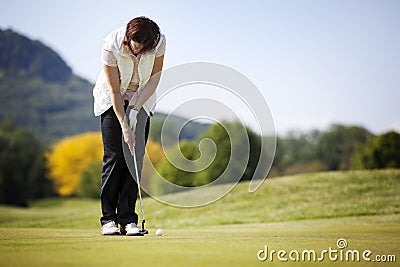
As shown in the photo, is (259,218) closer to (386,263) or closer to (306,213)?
(306,213)

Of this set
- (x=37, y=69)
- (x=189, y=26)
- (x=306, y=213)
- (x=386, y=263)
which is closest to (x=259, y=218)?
(x=306, y=213)

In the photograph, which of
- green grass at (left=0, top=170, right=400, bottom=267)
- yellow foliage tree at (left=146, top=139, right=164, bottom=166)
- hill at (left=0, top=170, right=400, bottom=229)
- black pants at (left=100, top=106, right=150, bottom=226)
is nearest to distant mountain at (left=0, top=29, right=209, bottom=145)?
yellow foliage tree at (left=146, top=139, right=164, bottom=166)

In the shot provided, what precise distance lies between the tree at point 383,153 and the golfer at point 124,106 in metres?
23.9

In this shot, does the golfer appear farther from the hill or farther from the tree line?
the tree line

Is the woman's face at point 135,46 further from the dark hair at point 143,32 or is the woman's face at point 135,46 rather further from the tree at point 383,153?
the tree at point 383,153

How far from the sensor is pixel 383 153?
27.9 metres

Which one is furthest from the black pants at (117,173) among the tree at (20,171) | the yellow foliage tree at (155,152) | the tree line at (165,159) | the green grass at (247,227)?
the yellow foliage tree at (155,152)

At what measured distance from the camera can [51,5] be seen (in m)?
93.6

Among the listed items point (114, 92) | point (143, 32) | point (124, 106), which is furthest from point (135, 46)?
point (124, 106)

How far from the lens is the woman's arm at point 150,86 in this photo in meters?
4.47

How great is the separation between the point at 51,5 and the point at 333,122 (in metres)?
61.0

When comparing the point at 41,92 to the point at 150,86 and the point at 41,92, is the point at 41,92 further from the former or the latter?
the point at 150,86

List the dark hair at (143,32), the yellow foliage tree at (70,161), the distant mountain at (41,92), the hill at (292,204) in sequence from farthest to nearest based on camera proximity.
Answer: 1. the distant mountain at (41,92)
2. the yellow foliage tree at (70,161)
3. the hill at (292,204)
4. the dark hair at (143,32)

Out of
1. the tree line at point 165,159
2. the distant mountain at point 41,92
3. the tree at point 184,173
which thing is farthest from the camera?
the distant mountain at point 41,92
